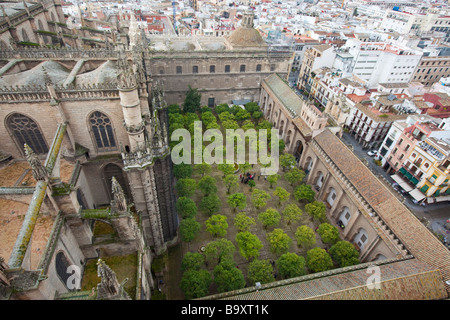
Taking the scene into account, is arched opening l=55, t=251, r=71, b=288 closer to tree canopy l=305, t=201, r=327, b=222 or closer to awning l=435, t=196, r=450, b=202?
tree canopy l=305, t=201, r=327, b=222

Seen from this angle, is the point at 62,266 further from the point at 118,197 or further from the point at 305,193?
the point at 305,193

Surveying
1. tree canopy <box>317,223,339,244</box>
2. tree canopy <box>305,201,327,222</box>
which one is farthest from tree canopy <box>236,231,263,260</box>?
tree canopy <box>305,201,327,222</box>

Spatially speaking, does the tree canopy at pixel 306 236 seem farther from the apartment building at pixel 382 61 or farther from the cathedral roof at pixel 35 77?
the apartment building at pixel 382 61

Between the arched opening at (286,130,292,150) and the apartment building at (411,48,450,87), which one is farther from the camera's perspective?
the apartment building at (411,48,450,87)

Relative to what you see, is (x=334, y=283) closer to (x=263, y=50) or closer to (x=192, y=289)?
(x=192, y=289)

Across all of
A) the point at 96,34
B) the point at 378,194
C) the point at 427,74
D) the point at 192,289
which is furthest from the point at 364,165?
the point at 427,74

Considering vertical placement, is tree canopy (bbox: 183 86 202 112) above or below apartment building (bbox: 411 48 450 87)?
below
